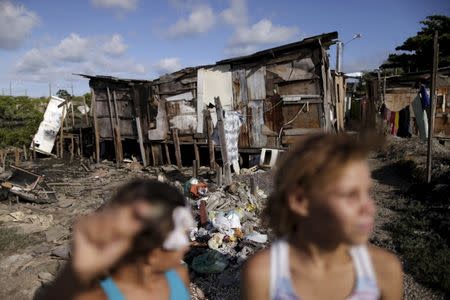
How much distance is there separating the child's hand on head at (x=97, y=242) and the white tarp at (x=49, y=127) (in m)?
18.2

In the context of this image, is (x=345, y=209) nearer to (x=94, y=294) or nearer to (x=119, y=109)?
(x=94, y=294)

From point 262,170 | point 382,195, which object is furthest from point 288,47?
point 382,195

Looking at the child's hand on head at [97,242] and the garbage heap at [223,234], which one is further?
the garbage heap at [223,234]

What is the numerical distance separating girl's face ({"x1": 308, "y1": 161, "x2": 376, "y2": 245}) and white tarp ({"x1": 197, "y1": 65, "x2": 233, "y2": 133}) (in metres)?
11.8

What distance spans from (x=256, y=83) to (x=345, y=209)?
1152 cm

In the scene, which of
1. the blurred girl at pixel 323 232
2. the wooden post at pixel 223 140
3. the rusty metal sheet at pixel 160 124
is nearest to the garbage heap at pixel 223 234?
the wooden post at pixel 223 140

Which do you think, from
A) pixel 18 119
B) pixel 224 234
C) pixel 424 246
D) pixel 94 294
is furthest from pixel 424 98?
pixel 18 119

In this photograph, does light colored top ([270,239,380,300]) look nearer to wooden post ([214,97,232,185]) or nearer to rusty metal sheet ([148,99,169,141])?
wooden post ([214,97,232,185])

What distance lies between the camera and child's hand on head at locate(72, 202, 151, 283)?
2.90 ft

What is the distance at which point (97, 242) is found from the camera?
890 millimetres

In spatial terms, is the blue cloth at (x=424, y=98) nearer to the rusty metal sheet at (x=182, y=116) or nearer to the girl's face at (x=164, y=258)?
the rusty metal sheet at (x=182, y=116)

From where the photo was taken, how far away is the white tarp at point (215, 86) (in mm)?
12930

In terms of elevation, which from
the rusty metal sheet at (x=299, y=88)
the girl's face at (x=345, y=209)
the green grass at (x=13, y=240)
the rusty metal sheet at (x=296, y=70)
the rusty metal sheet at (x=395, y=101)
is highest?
the rusty metal sheet at (x=296, y=70)

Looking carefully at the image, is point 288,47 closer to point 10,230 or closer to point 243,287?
point 10,230
